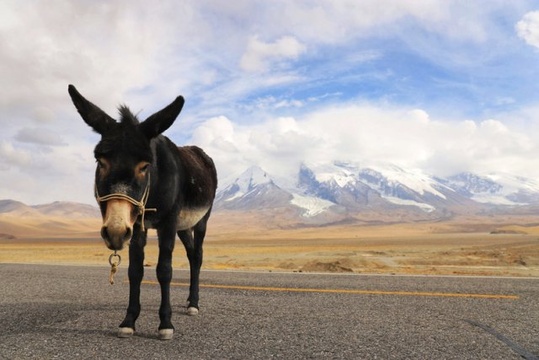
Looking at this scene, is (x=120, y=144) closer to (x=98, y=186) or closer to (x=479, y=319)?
(x=98, y=186)

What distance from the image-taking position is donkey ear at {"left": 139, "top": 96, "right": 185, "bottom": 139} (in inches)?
190

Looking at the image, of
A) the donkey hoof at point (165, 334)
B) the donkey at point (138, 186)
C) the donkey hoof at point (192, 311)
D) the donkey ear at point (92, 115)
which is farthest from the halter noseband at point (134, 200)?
the donkey hoof at point (192, 311)

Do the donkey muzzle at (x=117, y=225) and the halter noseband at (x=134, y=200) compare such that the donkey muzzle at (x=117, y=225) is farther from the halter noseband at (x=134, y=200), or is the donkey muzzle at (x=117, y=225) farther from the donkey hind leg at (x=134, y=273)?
the donkey hind leg at (x=134, y=273)

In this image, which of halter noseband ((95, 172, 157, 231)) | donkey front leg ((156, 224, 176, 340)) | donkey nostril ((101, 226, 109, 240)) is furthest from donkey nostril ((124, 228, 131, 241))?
donkey front leg ((156, 224, 176, 340))

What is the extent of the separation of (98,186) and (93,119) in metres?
Answer: 0.89

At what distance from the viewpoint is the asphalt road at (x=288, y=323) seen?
14.6 feet

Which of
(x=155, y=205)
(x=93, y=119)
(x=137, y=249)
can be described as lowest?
(x=137, y=249)

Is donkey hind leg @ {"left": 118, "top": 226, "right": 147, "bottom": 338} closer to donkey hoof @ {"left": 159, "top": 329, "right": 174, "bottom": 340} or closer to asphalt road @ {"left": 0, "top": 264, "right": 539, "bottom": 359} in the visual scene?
asphalt road @ {"left": 0, "top": 264, "right": 539, "bottom": 359}

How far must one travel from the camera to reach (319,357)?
4.27m

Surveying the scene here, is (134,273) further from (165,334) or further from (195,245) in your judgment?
(195,245)

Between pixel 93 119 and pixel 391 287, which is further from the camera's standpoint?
pixel 391 287

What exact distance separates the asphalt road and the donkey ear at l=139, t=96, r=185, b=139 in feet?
8.08

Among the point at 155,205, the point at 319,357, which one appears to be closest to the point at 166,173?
the point at 155,205

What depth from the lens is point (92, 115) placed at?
491 centimetres
